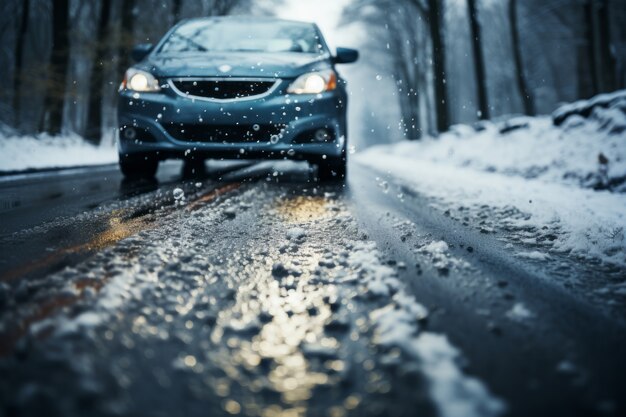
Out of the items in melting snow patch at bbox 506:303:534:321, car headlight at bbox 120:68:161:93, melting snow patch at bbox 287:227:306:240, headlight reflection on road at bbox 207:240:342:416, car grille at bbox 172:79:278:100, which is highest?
car headlight at bbox 120:68:161:93

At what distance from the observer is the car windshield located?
4.67 metres

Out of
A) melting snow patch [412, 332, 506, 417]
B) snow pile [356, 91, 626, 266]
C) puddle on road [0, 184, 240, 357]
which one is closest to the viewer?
melting snow patch [412, 332, 506, 417]

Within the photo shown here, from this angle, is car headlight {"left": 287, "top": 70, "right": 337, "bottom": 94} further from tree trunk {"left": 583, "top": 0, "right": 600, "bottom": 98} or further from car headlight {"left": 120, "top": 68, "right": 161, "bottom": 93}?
tree trunk {"left": 583, "top": 0, "right": 600, "bottom": 98}

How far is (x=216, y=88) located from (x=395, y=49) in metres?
27.0

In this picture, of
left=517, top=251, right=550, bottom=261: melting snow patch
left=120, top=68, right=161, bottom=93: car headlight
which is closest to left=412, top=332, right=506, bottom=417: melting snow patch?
left=517, top=251, right=550, bottom=261: melting snow patch

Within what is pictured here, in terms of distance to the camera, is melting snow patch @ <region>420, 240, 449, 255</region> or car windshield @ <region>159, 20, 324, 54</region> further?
car windshield @ <region>159, 20, 324, 54</region>

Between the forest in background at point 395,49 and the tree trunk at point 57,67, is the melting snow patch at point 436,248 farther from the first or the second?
the tree trunk at point 57,67

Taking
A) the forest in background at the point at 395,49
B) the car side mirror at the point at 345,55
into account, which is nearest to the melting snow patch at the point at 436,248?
the car side mirror at the point at 345,55

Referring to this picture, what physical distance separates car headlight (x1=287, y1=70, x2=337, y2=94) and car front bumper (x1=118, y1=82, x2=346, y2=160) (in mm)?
65

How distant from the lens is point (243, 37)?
Result: 486 cm

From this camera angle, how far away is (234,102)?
3924mm

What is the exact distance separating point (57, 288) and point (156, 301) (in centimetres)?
34

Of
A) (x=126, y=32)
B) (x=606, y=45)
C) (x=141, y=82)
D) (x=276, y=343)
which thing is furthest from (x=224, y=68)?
(x=606, y=45)

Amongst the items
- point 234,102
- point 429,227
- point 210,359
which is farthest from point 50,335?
point 234,102
